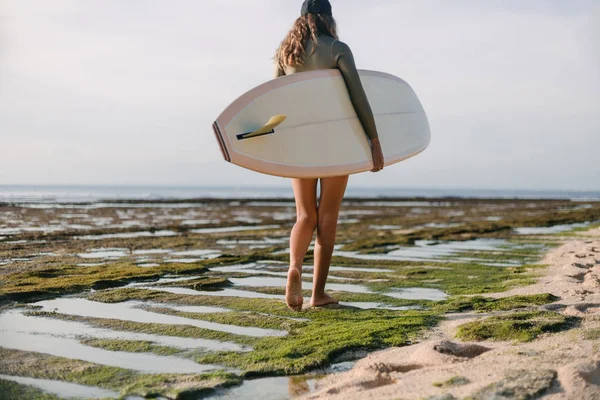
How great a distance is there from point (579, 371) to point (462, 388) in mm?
493

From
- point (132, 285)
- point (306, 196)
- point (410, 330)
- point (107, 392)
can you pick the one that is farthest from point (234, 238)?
point (107, 392)

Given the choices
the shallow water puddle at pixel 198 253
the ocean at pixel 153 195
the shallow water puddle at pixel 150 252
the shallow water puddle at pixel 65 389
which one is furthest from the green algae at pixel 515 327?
the ocean at pixel 153 195

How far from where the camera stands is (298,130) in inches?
175

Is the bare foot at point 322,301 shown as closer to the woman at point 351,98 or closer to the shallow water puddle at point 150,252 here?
the woman at point 351,98

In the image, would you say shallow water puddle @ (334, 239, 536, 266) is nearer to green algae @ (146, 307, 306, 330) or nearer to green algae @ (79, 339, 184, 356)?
green algae @ (146, 307, 306, 330)

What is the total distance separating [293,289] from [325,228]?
0.59m

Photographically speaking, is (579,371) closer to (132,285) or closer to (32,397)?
(32,397)

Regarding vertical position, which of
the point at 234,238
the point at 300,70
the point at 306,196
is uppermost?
the point at 300,70

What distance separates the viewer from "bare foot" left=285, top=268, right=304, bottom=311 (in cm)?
384

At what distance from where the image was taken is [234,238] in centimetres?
1134

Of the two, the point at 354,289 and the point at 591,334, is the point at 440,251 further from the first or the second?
the point at 591,334

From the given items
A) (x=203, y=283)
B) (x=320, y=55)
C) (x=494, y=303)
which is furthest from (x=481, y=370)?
(x=203, y=283)

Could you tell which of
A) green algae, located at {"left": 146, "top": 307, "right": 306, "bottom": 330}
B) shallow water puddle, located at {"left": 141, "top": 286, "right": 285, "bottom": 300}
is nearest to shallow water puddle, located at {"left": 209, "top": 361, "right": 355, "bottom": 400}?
green algae, located at {"left": 146, "top": 307, "right": 306, "bottom": 330}

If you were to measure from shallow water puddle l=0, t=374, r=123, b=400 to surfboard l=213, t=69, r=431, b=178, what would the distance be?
1.98 metres
